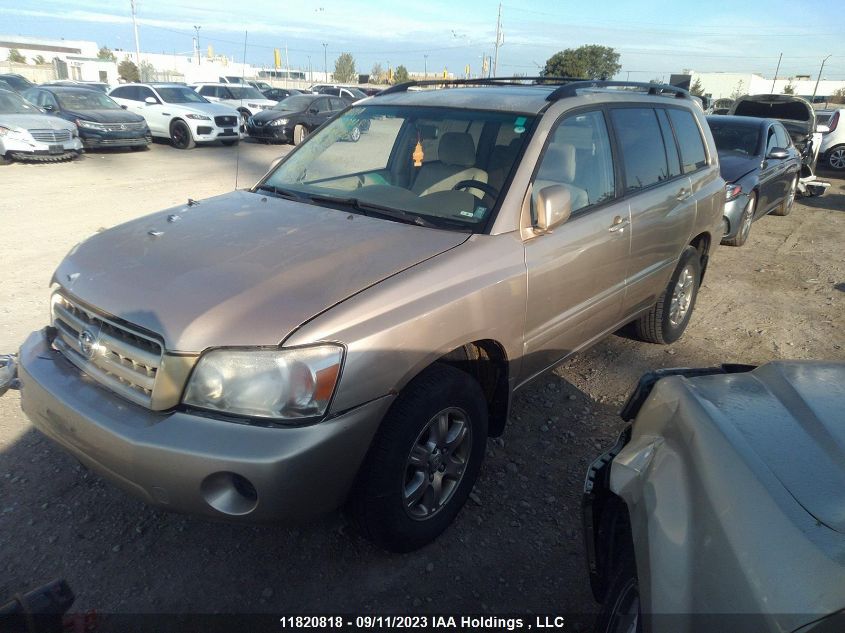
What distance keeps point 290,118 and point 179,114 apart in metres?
3.11

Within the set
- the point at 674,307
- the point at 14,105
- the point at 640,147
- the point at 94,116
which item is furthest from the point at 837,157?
the point at 14,105

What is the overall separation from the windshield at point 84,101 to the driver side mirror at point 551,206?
15.9 metres

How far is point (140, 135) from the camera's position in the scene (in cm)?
1536

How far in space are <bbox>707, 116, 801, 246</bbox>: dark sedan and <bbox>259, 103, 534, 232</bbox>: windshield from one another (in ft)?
18.2

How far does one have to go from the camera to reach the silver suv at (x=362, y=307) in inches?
81.3

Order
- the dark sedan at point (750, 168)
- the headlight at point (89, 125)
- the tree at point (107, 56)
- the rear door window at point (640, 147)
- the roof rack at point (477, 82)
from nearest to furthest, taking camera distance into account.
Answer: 1. the rear door window at point (640, 147)
2. the roof rack at point (477, 82)
3. the dark sedan at point (750, 168)
4. the headlight at point (89, 125)
5. the tree at point (107, 56)

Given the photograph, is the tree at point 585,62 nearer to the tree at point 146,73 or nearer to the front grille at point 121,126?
the tree at point 146,73

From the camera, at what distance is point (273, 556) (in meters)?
2.66

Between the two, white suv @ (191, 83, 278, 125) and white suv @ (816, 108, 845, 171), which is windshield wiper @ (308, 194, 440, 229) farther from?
white suv @ (191, 83, 278, 125)

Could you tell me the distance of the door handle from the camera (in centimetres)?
347

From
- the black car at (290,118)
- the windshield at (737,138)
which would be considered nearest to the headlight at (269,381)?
the windshield at (737,138)

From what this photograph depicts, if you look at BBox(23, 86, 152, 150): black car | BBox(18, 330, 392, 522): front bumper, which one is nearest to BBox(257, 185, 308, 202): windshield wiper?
BBox(18, 330, 392, 522): front bumper

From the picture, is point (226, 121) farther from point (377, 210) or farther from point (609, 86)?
point (377, 210)

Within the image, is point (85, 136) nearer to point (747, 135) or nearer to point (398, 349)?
point (747, 135)
